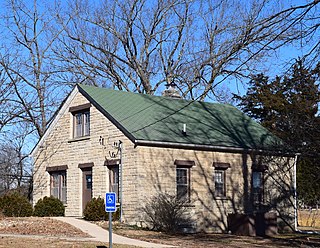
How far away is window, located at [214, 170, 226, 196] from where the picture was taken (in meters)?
30.4

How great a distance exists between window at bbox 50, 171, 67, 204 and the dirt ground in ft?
19.9

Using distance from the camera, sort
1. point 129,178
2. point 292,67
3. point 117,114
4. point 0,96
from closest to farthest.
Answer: point 292,67 < point 129,178 < point 117,114 < point 0,96

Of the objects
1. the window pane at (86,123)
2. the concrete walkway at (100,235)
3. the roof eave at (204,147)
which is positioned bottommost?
the concrete walkway at (100,235)

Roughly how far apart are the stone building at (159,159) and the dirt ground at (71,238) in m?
3.19

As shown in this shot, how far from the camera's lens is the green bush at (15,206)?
30.6 meters

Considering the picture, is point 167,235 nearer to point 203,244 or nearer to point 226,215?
point 203,244

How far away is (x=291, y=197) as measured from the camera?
3381 cm

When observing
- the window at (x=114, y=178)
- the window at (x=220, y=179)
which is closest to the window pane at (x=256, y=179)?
the window at (x=220, y=179)

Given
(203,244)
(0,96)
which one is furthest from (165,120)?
(0,96)

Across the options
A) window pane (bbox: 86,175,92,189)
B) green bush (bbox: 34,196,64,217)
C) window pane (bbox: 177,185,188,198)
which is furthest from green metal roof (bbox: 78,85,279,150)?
green bush (bbox: 34,196,64,217)

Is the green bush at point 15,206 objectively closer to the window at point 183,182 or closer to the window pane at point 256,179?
the window at point 183,182

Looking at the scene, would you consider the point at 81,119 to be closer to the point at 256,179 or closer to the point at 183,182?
the point at 183,182

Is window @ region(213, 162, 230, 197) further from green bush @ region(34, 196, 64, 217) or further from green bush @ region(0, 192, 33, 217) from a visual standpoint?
green bush @ region(0, 192, 33, 217)

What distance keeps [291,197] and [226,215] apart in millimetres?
5231
